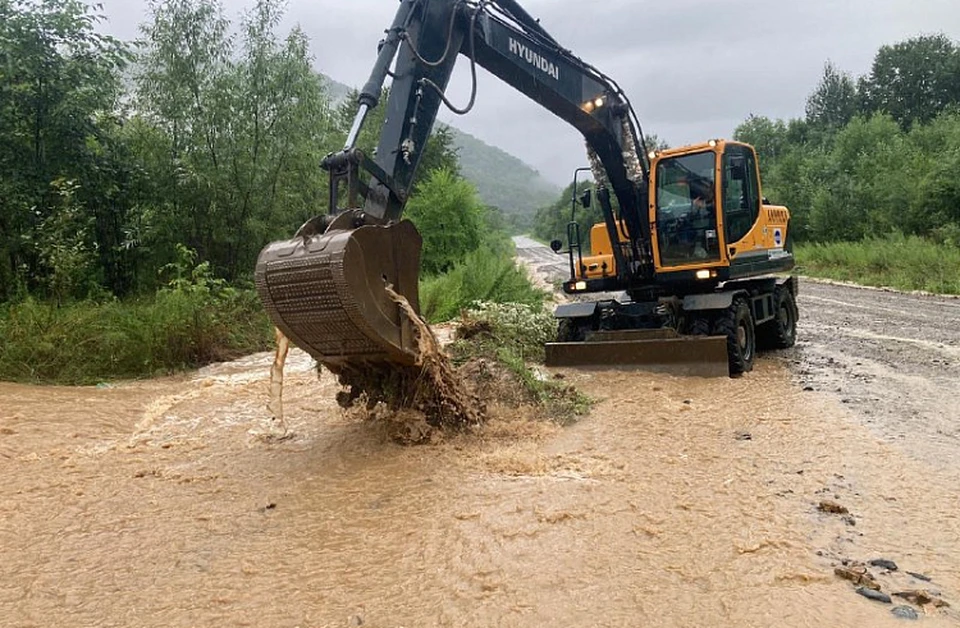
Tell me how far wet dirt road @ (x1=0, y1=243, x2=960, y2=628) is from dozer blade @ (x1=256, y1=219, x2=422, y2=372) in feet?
2.82

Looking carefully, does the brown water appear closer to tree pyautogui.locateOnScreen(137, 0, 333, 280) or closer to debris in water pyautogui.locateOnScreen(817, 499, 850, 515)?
debris in water pyautogui.locateOnScreen(817, 499, 850, 515)

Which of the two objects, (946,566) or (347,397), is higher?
(347,397)

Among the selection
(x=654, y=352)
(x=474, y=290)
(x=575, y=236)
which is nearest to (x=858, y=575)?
(x=654, y=352)

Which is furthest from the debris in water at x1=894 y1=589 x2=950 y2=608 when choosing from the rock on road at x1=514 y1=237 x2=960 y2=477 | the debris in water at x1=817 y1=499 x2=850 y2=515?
the rock on road at x1=514 y1=237 x2=960 y2=477

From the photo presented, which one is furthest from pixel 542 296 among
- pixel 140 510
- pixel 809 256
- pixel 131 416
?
pixel 809 256

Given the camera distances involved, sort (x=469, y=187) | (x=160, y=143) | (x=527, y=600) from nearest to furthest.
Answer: (x=527, y=600)
(x=160, y=143)
(x=469, y=187)

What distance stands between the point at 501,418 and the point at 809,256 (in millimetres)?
22813

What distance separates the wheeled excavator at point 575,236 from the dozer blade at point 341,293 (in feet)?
0.03

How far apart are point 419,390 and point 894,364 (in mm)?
5909

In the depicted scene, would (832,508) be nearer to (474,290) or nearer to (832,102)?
(474,290)

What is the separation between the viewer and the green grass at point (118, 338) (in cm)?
905

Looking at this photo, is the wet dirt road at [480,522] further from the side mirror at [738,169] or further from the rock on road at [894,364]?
the side mirror at [738,169]

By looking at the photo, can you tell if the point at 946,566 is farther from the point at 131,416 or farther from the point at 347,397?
the point at 131,416

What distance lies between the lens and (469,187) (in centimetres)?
2058
